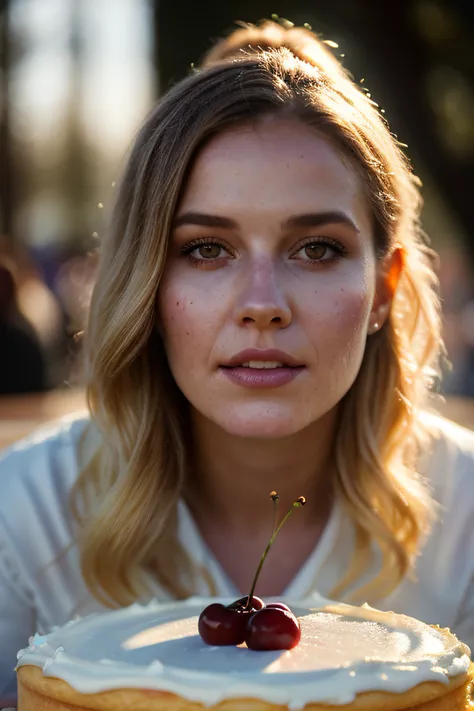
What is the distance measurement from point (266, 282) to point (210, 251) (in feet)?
0.60

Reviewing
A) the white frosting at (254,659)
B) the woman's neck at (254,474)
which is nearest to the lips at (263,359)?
the woman's neck at (254,474)

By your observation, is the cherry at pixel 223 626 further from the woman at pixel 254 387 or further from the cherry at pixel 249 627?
the woman at pixel 254 387

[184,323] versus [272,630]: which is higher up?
[184,323]

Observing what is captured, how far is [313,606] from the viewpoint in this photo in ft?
6.40

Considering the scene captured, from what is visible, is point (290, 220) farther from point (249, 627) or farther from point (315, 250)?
point (249, 627)

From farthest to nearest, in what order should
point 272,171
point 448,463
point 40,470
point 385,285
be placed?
point 448,463
point 40,470
point 385,285
point 272,171

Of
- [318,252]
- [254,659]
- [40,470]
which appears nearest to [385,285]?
[318,252]

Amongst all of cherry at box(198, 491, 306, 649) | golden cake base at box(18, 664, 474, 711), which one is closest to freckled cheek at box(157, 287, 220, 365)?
cherry at box(198, 491, 306, 649)

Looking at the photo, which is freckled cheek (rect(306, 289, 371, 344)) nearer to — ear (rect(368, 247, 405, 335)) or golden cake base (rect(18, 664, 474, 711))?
ear (rect(368, 247, 405, 335))

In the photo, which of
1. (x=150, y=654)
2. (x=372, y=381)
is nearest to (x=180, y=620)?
(x=150, y=654)

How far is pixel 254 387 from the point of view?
2.23 meters

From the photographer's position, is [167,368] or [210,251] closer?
[210,251]

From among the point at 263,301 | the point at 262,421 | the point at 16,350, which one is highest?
the point at 263,301

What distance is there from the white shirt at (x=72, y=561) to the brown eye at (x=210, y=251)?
2.14 feet
